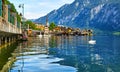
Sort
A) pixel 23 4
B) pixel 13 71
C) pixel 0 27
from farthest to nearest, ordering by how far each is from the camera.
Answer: pixel 23 4, pixel 0 27, pixel 13 71

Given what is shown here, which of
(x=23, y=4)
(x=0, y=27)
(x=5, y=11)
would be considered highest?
(x=23, y=4)

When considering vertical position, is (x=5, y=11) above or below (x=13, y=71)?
above

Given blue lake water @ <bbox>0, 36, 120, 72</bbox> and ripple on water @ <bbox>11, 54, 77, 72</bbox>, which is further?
blue lake water @ <bbox>0, 36, 120, 72</bbox>

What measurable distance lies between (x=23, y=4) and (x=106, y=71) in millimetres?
155623

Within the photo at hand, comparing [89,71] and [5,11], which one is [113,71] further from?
[5,11]

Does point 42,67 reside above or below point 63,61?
below

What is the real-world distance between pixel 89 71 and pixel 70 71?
233cm

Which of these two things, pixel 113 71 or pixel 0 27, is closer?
pixel 113 71

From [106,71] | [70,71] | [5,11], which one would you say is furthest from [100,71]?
[5,11]

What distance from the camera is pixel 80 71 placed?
39906 mm

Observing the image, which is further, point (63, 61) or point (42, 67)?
point (63, 61)

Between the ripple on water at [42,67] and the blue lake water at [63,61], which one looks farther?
the blue lake water at [63,61]

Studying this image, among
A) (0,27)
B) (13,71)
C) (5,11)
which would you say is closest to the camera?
(13,71)

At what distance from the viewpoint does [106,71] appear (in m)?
41.1
